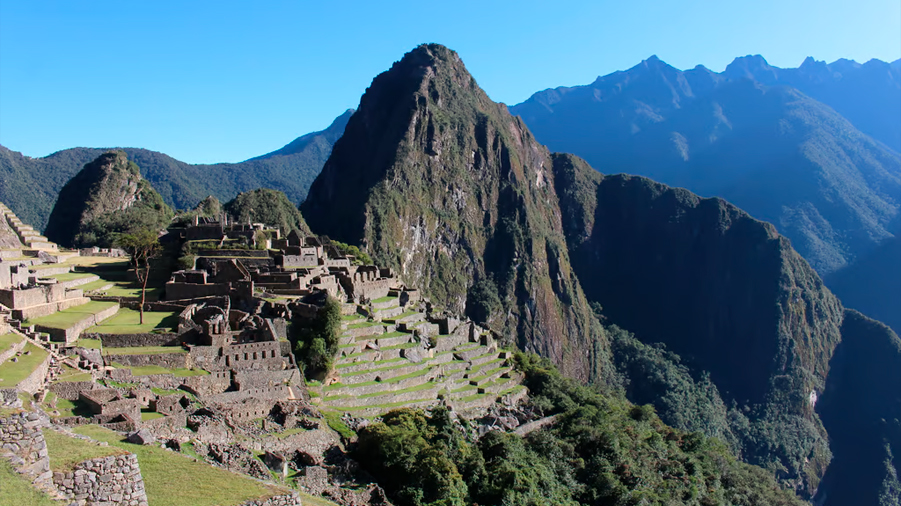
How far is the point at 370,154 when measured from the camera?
170500 mm

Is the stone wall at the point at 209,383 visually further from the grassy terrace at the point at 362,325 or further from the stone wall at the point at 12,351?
the grassy terrace at the point at 362,325

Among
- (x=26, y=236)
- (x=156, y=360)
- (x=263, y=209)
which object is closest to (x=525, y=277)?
(x=263, y=209)

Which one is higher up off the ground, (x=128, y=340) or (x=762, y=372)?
(x=128, y=340)

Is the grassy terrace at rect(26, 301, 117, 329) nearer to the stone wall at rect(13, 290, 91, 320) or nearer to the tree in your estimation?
the stone wall at rect(13, 290, 91, 320)

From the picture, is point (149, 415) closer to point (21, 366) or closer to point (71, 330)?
point (21, 366)

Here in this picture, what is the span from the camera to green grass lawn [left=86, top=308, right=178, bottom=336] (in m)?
26.8

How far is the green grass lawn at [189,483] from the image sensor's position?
11758mm

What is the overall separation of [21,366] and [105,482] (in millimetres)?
11156

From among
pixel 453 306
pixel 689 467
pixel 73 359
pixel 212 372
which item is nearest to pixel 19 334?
pixel 73 359

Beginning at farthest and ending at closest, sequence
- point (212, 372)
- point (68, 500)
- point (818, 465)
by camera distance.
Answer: point (818, 465) → point (212, 372) → point (68, 500)

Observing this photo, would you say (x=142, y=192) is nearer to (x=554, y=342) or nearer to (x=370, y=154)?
(x=370, y=154)

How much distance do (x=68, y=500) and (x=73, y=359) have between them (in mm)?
14011

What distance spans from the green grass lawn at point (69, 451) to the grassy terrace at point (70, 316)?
1498 centimetres

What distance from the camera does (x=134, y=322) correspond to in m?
28.6
